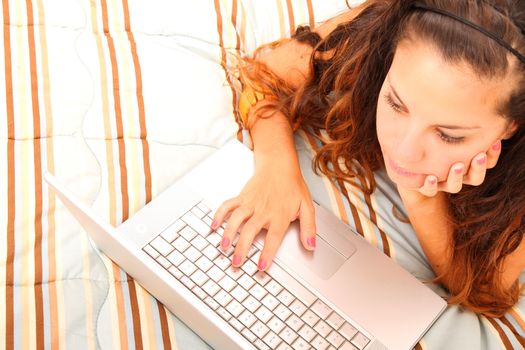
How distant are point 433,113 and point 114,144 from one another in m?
0.54

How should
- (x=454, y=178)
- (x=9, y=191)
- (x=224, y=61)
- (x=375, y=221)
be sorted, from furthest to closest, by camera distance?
1. (x=224, y=61)
2. (x=375, y=221)
3. (x=9, y=191)
4. (x=454, y=178)

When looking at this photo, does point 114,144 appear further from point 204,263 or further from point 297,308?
point 297,308

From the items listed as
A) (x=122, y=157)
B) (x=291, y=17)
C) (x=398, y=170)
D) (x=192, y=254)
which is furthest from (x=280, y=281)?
(x=291, y=17)

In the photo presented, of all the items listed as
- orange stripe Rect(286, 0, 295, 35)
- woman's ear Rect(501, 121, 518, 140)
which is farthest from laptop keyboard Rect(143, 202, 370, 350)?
orange stripe Rect(286, 0, 295, 35)

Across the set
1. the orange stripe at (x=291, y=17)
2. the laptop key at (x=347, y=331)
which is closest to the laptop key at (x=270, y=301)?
the laptop key at (x=347, y=331)

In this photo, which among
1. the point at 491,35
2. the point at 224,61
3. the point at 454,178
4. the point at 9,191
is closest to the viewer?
the point at 491,35

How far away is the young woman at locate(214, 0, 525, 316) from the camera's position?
2.56 ft

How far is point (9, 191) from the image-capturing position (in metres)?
0.97

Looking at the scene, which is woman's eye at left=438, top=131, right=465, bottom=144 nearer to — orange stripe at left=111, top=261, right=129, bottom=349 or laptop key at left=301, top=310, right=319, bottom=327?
laptop key at left=301, top=310, right=319, bottom=327

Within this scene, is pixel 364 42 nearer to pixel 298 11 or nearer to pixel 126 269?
Result: pixel 298 11

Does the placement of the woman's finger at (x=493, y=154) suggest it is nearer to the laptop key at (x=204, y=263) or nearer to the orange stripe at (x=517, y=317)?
the orange stripe at (x=517, y=317)

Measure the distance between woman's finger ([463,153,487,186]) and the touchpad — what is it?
0.73 feet

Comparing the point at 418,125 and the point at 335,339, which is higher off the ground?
the point at 418,125

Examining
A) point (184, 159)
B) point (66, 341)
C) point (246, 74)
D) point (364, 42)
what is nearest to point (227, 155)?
point (184, 159)
